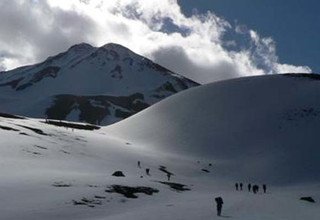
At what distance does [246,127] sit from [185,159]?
2522cm

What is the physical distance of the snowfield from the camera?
139 ft

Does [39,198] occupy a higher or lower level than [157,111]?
lower

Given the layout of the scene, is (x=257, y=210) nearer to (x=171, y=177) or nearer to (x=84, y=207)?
(x=84, y=207)

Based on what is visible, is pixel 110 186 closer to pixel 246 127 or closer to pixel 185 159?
pixel 185 159

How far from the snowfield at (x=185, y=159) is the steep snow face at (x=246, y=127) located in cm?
22

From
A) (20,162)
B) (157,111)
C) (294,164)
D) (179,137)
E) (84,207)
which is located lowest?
(84,207)

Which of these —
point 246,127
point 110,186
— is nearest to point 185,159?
point 246,127

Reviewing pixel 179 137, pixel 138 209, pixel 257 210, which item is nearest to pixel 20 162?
pixel 138 209

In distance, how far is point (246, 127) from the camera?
4547 inches

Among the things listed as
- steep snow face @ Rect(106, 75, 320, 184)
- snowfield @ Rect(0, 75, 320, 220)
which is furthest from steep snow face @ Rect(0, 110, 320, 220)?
steep snow face @ Rect(106, 75, 320, 184)

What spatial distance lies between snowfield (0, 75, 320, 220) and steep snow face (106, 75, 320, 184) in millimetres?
218

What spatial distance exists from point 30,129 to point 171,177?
98.9 ft

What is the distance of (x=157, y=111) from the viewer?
13688cm

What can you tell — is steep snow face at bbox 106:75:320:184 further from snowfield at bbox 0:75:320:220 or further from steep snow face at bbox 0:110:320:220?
steep snow face at bbox 0:110:320:220
